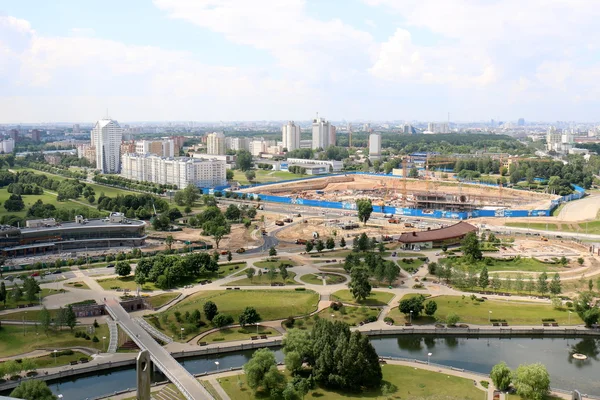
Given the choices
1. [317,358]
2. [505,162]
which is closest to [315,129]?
[505,162]

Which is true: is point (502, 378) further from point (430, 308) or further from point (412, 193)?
point (412, 193)

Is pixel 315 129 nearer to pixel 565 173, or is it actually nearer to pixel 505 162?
pixel 505 162

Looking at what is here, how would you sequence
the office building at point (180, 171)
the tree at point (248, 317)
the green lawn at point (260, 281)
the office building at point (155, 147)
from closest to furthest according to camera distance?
the tree at point (248, 317) < the green lawn at point (260, 281) < the office building at point (180, 171) < the office building at point (155, 147)

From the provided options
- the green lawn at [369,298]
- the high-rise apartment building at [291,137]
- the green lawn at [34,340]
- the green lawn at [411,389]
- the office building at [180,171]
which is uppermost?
the high-rise apartment building at [291,137]

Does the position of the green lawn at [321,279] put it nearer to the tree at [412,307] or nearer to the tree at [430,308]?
the tree at [412,307]

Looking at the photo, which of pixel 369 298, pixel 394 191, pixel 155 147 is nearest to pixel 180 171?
pixel 155 147

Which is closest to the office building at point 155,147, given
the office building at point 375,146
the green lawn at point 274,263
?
the office building at point 375,146

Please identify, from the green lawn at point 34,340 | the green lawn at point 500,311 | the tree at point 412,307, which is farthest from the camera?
the tree at point 412,307

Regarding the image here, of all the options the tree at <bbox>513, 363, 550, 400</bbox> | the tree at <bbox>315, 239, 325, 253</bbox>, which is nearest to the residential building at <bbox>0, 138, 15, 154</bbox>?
the tree at <bbox>315, 239, 325, 253</bbox>
